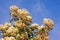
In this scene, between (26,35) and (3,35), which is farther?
(3,35)

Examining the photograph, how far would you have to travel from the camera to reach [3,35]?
10297 millimetres

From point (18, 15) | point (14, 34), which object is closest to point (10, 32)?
point (14, 34)

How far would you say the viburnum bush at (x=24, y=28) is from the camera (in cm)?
965

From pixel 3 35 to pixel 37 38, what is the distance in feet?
5.60

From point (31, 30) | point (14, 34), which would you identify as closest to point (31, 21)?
point (31, 30)

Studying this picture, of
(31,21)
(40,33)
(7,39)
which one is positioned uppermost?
(31,21)

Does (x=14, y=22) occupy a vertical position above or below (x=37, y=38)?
above

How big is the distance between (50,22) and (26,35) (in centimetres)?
127

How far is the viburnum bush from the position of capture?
380 inches

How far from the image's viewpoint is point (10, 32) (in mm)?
9617

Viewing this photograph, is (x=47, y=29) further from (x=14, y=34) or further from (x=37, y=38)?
(x=14, y=34)

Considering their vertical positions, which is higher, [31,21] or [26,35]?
[31,21]

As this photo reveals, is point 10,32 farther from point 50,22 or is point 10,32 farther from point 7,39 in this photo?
point 50,22

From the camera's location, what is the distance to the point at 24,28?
392 inches
